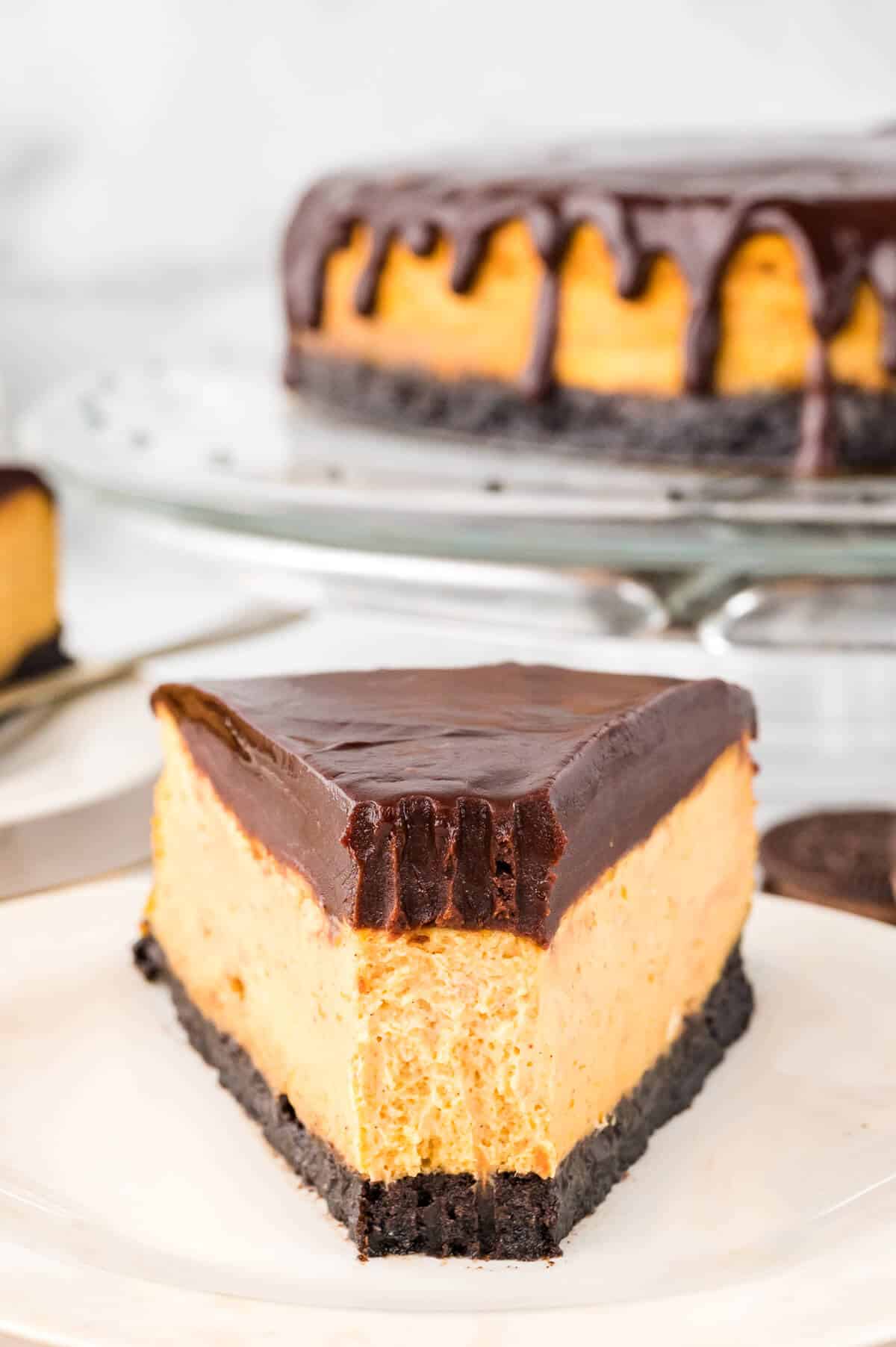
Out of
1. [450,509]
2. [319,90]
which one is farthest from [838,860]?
[319,90]

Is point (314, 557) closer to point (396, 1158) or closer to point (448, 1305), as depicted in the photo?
point (396, 1158)

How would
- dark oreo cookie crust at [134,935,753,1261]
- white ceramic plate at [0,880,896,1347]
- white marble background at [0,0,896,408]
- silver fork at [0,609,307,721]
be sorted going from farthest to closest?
white marble background at [0,0,896,408], silver fork at [0,609,307,721], dark oreo cookie crust at [134,935,753,1261], white ceramic plate at [0,880,896,1347]

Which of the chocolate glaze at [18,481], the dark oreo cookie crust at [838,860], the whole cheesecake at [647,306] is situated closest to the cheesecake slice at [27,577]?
the chocolate glaze at [18,481]

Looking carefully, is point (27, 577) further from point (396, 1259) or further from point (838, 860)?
point (396, 1259)

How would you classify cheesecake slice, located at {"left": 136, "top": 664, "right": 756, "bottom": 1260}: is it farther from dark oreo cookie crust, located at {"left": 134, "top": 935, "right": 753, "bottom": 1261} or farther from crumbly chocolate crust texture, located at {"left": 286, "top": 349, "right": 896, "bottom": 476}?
crumbly chocolate crust texture, located at {"left": 286, "top": 349, "right": 896, "bottom": 476}

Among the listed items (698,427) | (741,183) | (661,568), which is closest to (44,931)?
(661,568)

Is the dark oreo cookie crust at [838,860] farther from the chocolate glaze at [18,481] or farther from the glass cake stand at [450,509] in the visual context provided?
the chocolate glaze at [18,481]

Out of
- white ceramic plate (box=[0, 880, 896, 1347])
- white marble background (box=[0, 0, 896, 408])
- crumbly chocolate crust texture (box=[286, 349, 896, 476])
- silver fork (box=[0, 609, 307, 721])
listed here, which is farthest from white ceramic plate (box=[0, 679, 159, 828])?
white marble background (box=[0, 0, 896, 408])
